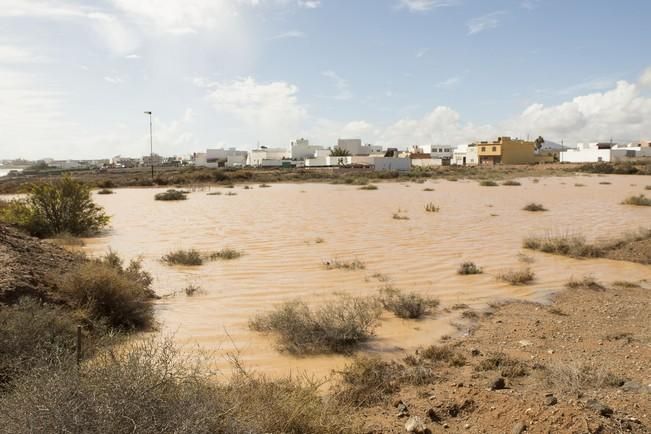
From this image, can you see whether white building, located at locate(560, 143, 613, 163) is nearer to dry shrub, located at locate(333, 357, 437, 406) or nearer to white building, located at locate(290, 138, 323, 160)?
white building, located at locate(290, 138, 323, 160)

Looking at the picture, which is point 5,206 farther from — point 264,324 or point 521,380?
point 521,380

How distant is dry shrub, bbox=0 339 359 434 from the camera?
267 centimetres

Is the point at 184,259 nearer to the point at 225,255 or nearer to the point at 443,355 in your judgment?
the point at 225,255

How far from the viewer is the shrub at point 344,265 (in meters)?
10.1

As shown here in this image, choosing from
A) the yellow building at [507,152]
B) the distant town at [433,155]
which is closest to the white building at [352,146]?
the distant town at [433,155]

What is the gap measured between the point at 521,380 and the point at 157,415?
3.42 m

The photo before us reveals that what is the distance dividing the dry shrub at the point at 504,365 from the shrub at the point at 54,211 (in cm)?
1279

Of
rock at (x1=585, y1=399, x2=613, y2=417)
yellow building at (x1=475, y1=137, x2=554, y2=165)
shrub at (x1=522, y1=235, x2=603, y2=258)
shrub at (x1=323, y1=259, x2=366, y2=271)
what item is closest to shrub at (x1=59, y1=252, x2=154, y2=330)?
shrub at (x1=323, y1=259, x2=366, y2=271)

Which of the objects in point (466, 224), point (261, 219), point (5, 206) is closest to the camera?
point (5, 206)

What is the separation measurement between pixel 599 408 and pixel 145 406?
10.8ft

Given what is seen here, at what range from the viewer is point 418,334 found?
20.9ft

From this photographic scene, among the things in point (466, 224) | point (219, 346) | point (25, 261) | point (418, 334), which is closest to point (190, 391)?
point (219, 346)

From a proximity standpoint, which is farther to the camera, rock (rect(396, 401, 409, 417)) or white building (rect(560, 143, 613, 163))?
white building (rect(560, 143, 613, 163))

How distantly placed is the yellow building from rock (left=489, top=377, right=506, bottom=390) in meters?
87.6
